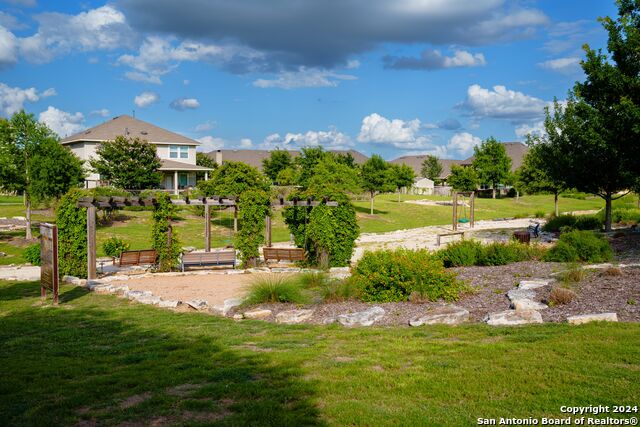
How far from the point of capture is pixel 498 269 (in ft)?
42.1

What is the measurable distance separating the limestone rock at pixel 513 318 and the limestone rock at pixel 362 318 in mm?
1780

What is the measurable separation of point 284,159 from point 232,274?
42.8m

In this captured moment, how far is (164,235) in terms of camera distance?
57.1ft

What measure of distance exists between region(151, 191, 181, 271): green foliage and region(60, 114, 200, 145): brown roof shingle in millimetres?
33847

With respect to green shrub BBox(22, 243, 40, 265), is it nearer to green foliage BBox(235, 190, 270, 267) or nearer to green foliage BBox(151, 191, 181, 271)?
green foliage BBox(151, 191, 181, 271)

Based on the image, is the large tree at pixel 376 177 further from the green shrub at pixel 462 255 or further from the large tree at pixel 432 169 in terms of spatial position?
the large tree at pixel 432 169

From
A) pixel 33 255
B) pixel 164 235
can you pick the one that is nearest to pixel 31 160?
pixel 33 255

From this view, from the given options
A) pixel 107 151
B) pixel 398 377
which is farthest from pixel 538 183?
pixel 398 377

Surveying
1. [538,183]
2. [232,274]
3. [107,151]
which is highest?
[107,151]

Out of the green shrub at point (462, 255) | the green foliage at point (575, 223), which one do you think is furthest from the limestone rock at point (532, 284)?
the green foliage at point (575, 223)

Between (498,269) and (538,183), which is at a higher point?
(538,183)

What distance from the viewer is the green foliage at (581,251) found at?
13898mm

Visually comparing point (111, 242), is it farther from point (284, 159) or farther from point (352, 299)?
point (284, 159)

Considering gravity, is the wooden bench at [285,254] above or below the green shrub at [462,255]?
below
